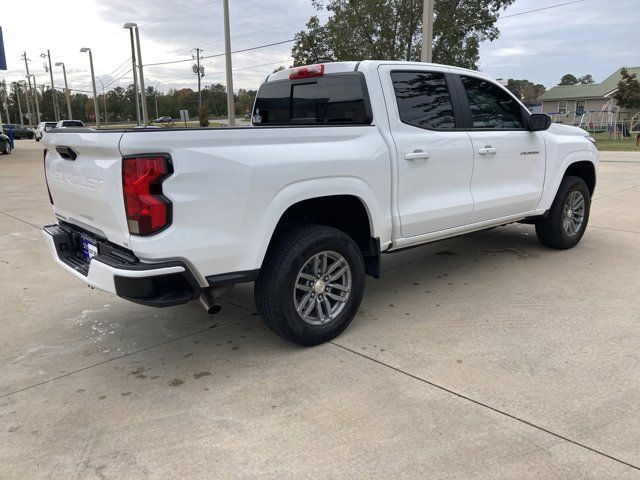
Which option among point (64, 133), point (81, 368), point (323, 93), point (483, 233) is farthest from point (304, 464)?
point (483, 233)

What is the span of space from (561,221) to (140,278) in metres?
4.67

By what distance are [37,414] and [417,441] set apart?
2061 mm

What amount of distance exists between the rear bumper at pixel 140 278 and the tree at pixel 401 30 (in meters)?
28.9

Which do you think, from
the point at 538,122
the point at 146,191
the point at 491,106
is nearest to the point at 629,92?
the point at 538,122

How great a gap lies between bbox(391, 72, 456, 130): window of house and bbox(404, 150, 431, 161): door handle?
23 centimetres

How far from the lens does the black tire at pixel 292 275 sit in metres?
3.29

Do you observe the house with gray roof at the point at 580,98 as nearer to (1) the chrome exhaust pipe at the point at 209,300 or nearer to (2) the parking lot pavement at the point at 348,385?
(2) the parking lot pavement at the point at 348,385

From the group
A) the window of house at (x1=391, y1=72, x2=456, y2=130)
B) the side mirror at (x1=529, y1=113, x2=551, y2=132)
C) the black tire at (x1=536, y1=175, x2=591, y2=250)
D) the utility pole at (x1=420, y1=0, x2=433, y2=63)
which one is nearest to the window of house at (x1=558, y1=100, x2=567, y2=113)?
the utility pole at (x1=420, y1=0, x2=433, y2=63)

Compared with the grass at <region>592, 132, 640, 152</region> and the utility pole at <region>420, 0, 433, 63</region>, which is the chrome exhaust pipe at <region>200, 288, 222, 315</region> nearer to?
the utility pole at <region>420, 0, 433, 63</region>

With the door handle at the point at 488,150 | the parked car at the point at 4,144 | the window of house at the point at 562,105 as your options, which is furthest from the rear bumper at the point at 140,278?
the window of house at the point at 562,105

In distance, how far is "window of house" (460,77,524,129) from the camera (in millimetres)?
4652

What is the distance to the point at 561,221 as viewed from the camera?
5719 millimetres

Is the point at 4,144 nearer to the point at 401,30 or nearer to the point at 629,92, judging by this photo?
the point at 401,30

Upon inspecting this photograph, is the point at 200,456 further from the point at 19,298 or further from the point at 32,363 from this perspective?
the point at 19,298
